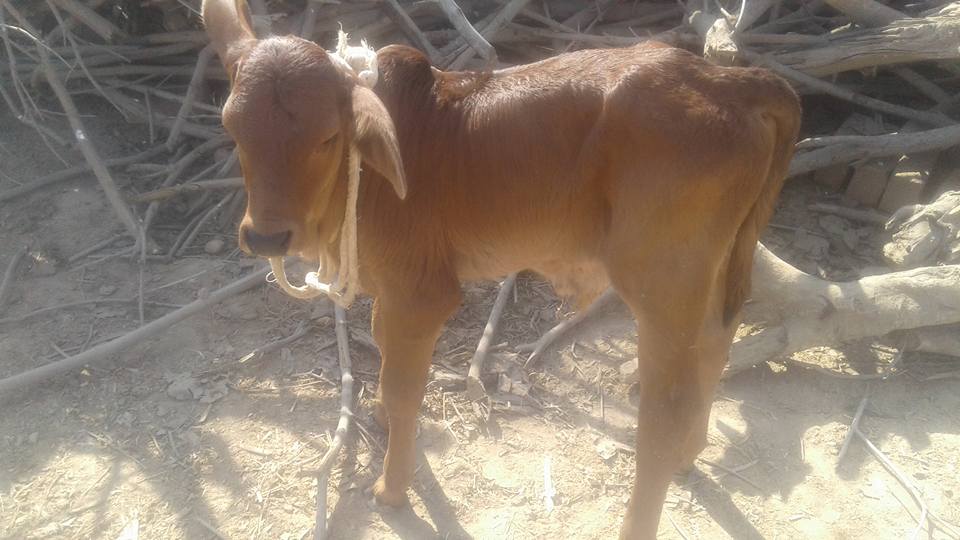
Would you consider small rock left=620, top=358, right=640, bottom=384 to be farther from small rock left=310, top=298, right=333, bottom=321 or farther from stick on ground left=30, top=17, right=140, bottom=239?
stick on ground left=30, top=17, right=140, bottom=239

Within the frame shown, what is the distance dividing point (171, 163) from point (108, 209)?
67cm

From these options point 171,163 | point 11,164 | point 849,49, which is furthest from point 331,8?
point 849,49

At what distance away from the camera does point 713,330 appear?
131 inches

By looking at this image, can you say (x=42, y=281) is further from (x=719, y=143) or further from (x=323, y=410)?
(x=719, y=143)

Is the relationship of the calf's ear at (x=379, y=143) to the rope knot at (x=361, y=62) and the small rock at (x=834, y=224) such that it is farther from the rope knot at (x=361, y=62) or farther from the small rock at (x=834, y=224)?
the small rock at (x=834, y=224)

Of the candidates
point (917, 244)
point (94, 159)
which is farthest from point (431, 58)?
point (917, 244)

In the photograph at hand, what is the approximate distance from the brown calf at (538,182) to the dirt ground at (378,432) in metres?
0.67

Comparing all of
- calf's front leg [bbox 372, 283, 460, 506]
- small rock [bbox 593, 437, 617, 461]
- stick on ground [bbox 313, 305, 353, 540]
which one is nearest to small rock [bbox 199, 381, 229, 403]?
stick on ground [bbox 313, 305, 353, 540]

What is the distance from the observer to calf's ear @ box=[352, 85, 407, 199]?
2.37m

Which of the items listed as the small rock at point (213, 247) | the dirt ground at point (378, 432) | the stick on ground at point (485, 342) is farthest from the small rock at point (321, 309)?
the stick on ground at point (485, 342)

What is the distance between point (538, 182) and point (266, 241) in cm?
125

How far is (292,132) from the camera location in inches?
94.6

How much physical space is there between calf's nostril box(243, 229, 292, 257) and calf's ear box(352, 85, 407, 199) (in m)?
0.44

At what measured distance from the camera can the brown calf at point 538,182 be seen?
8.10ft
